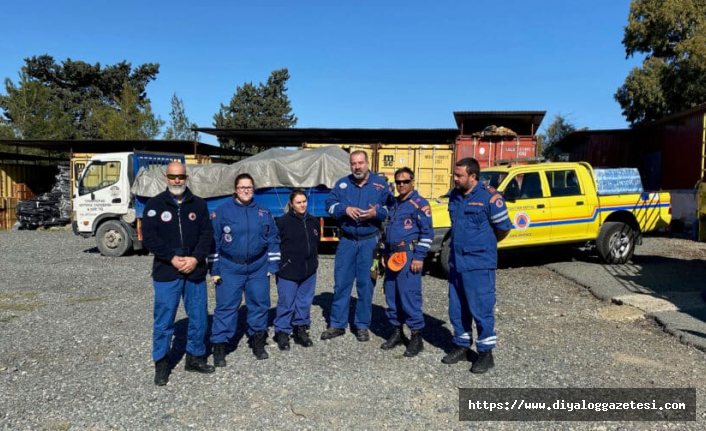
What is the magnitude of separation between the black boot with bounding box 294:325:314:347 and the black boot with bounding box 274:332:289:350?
0.17 metres

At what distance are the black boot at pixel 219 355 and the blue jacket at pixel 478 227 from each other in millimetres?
2265

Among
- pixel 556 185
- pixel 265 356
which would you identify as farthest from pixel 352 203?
pixel 556 185

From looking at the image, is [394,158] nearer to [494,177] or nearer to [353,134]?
[353,134]

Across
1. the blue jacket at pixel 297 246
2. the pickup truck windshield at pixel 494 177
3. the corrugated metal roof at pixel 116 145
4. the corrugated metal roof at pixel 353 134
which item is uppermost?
the corrugated metal roof at pixel 353 134

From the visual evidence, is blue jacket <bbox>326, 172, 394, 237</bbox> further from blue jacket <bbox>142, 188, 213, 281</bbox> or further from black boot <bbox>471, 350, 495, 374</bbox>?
black boot <bbox>471, 350, 495, 374</bbox>

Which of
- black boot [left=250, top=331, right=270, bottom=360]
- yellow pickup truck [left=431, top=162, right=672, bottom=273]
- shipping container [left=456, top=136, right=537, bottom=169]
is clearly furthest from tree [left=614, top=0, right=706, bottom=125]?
black boot [left=250, top=331, right=270, bottom=360]

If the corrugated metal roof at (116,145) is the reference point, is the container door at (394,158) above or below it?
below

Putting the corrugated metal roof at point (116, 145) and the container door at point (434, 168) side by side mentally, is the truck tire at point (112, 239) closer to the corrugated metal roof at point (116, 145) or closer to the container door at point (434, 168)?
the corrugated metal roof at point (116, 145)

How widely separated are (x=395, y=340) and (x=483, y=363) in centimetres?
97

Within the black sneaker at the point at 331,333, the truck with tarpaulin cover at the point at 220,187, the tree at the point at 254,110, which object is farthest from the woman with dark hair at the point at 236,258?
the tree at the point at 254,110

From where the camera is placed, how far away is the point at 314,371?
4301 mm

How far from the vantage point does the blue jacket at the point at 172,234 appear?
381 centimetres

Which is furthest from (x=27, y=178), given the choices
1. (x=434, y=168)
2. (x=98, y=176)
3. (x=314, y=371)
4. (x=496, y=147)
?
(x=314, y=371)

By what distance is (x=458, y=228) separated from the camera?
432 centimetres
